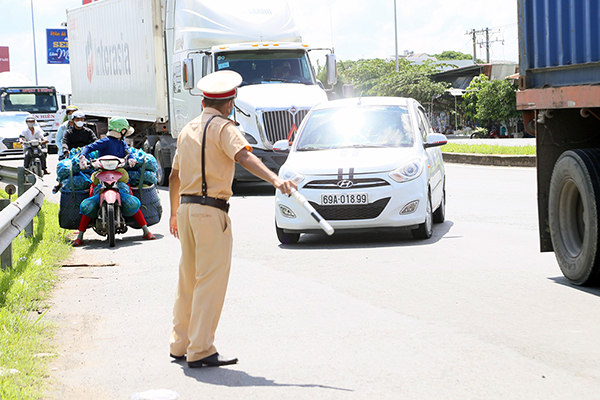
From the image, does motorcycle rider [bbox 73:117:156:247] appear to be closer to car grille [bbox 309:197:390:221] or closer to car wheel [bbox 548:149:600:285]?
car grille [bbox 309:197:390:221]

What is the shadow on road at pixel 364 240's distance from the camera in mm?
9875

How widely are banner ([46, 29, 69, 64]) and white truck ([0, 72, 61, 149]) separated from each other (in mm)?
32553

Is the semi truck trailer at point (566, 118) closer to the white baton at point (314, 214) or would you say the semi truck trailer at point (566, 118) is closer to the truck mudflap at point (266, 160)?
the white baton at point (314, 214)

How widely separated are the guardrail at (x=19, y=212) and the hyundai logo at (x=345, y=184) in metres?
3.21

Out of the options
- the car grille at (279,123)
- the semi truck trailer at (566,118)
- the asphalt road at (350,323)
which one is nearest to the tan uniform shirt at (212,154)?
the asphalt road at (350,323)

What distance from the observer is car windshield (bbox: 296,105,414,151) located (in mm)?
10852

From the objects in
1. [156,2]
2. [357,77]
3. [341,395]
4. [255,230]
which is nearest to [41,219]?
[255,230]

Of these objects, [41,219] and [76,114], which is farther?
[76,114]

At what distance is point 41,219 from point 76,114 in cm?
357

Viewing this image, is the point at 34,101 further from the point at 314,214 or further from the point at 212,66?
the point at 314,214

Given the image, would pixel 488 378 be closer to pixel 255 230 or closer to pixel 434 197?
pixel 434 197

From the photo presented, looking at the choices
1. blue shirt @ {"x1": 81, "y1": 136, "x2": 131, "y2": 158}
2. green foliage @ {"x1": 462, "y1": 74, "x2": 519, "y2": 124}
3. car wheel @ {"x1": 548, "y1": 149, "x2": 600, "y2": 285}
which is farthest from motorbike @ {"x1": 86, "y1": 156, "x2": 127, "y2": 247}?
green foliage @ {"x1": 462, "y1": 74, "x2": 519, "y2": 124}

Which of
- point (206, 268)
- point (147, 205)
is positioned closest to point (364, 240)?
point (147, 205)

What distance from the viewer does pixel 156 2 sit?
20.4 metres
